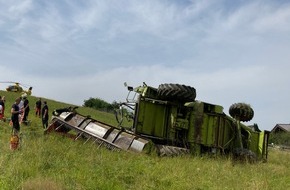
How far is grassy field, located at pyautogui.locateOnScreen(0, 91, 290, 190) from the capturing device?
23.7 ft

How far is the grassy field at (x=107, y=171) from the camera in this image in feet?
23.7

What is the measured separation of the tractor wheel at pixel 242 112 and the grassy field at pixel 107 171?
3.63 metres

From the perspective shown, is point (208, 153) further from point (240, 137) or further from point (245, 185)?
point (245, 185)

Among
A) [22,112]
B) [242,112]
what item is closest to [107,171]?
[242,112]

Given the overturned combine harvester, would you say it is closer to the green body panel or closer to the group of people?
the green body panel

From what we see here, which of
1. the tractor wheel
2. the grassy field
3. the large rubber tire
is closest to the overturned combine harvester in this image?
the large rubber tire

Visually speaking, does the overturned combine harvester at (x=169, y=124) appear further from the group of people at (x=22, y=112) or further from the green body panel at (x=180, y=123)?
the group of people at (x=22, y=112)

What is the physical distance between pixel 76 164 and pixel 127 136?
3475mm

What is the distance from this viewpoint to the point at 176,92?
507 inches

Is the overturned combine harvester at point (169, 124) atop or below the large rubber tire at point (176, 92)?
below

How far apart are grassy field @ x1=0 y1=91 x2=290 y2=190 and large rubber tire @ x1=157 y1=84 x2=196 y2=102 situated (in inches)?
87.8

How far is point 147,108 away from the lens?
43.1 ft

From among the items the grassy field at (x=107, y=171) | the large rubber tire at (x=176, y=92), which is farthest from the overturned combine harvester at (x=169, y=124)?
the grassy field at (x=107, y=171)

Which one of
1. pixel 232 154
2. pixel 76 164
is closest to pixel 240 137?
pixel 232 154
